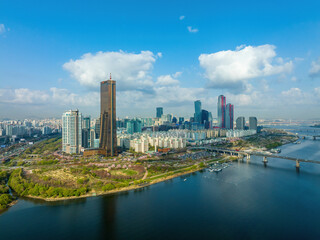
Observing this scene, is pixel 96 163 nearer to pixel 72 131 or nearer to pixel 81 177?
pixel 81 177

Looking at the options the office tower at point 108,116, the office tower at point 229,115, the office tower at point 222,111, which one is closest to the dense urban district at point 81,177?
the office tower at point 108,116

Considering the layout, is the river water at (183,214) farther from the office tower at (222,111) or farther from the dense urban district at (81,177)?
the office tower at (222,111)

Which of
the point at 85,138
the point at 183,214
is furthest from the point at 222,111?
the point at 183,214

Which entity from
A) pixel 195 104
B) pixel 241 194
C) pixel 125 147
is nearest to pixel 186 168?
pixel 241 194

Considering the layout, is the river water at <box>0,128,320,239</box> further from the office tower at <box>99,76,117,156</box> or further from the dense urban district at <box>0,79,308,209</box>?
the office tower at <box>99,76,117,156</box>

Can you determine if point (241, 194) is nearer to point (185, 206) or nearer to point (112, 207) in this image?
point (185, 206)

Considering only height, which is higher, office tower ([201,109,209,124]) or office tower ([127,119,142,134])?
office tower ([201,109,209,124])

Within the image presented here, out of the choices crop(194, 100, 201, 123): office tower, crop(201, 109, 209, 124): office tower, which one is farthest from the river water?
crop(194, 100, 201, 123): office tower
